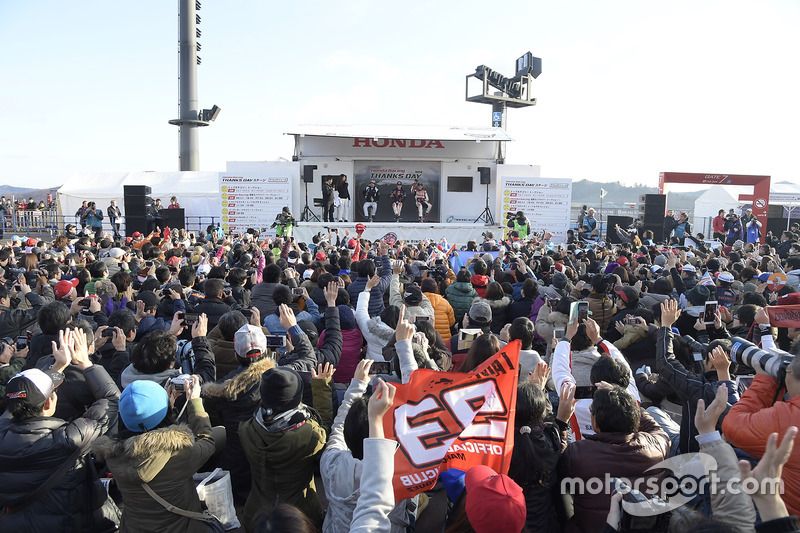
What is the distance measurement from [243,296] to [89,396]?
3.15m

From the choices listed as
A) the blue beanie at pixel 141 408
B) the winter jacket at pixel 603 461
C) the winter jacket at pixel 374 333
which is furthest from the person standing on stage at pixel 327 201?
the winter jacket at pixel 603 461

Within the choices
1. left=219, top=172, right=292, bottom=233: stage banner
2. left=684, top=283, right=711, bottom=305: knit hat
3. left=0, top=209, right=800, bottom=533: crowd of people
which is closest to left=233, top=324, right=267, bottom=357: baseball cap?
left=0, top=209, right=800, bottom=533: crowd of people

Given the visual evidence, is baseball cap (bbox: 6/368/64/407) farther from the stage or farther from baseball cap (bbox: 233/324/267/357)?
the stage

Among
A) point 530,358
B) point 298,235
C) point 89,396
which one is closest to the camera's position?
point 89,396

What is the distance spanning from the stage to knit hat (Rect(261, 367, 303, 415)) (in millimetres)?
16525

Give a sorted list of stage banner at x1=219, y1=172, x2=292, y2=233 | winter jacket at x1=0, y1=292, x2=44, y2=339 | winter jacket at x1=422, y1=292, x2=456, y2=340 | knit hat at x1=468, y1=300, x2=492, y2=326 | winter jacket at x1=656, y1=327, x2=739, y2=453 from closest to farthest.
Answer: winter jacket at x1=656, y1=327, x2=739, y2=453
knit hat at x1=468, y1=300, x2=492, y2=326
winter jacket at x1=0, y1=292, x2=44, y2=339
winter jacket at x1=422, y1=292, x2=456, y2=340
stage banner at x1=219, y1=172, x2=292, y2=233

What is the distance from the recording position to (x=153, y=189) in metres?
22.3

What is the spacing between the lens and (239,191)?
20.0 meters

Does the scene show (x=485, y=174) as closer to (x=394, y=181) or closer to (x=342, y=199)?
(x=394, y=181)

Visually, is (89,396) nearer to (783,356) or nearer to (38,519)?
(38,519)

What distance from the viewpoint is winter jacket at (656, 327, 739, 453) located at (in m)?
2.71

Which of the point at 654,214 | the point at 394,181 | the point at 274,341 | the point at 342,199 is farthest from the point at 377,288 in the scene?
the point at 394,181

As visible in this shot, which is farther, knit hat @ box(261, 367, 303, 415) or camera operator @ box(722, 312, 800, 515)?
knit hat @ box(261, 367, 303, 415)

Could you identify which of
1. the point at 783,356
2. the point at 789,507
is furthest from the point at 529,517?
the point at 783,356
